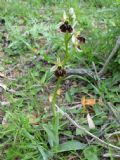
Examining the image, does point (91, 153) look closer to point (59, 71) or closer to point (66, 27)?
point (59, 71)

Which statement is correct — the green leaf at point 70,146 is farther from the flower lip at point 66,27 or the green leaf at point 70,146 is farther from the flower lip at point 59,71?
the flower lip at point 66,27

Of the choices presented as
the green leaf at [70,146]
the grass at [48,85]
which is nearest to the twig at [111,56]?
the grass at [48,85]

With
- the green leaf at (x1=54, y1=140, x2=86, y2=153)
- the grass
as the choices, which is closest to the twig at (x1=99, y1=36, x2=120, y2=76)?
the grass

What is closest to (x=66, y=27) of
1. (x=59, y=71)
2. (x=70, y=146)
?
(x=59, y=71)

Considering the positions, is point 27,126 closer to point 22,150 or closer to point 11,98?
point 22,150

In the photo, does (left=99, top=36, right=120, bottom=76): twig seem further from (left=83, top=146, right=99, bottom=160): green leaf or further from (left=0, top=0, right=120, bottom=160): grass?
(left=83, top=146, right=99, bottom=160): green leaf
